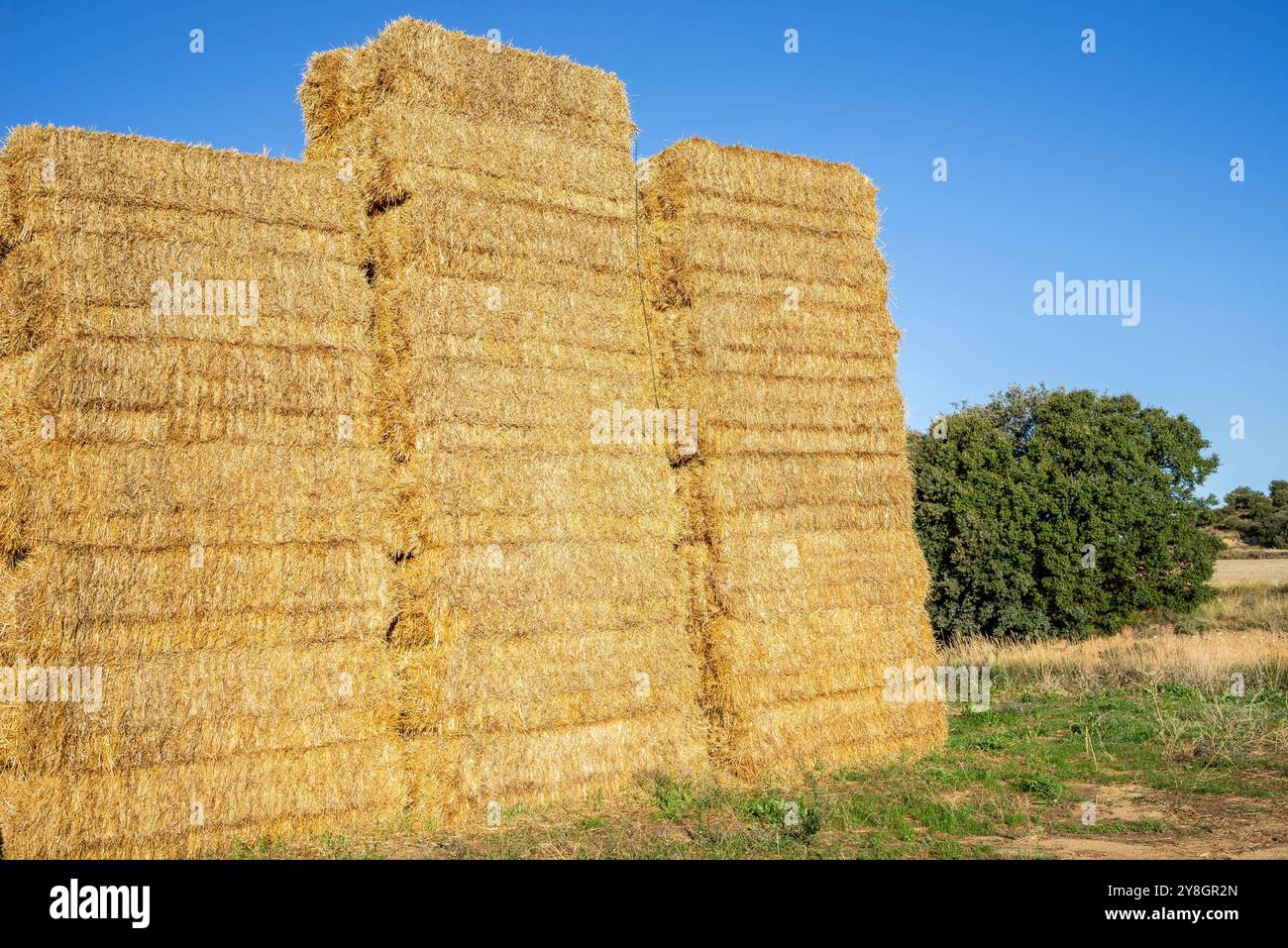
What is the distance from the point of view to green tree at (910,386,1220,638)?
26453mm

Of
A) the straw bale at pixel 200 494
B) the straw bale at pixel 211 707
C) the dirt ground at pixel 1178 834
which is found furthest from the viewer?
the dirt ground at pixel 1178 834

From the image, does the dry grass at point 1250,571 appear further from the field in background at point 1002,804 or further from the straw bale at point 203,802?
the straw bale at point 203,802

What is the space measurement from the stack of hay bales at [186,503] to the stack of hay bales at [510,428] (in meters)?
0.51

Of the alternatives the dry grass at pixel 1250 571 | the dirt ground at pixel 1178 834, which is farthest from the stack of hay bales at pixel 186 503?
the dry grass at pixel 1250 571

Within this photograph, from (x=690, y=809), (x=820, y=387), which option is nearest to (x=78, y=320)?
(x=690, y=809)

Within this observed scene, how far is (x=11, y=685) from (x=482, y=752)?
367cm

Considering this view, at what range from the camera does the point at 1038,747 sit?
39.9 ft

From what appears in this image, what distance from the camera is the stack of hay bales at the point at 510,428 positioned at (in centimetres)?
946

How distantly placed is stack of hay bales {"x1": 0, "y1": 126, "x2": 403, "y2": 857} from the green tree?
19892mm

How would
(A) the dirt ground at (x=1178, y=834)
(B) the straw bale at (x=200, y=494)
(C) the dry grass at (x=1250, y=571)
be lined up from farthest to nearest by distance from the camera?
(C) the dry grass at (x=1250, y=571) < (A) the dirt ground at (x=1178, y=834) < (B) the straw bale at (x=200, y=494)

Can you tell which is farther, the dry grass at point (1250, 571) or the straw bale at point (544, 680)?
the dry grass at point (1250, 571)

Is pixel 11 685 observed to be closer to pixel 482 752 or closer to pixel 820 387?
pixel 482 752

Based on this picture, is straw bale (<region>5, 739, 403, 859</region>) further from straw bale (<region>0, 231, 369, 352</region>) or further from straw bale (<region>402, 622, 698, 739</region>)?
straw bale (<region>0, 231, 369, 352</region>)

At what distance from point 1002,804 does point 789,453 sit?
4135 mm
